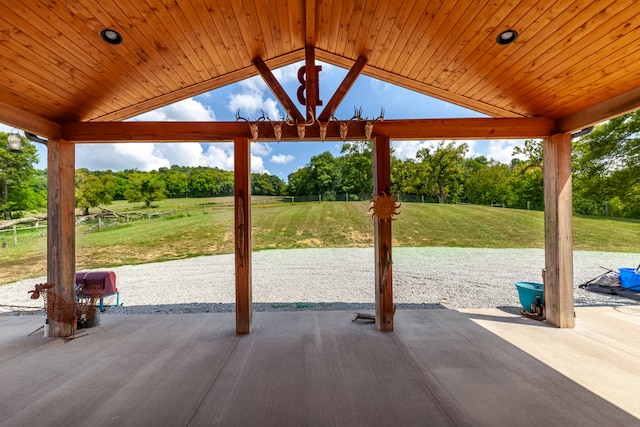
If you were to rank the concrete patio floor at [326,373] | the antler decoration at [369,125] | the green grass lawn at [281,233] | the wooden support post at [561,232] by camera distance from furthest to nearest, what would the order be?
1. the green grass lawn at [281,233]
2. the wooden support post at [561,232]
3. the antler decoration at [369,125]
4. the concrete patio floor at [326,373]

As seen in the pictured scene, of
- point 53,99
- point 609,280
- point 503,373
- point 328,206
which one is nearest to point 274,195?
point 328,206

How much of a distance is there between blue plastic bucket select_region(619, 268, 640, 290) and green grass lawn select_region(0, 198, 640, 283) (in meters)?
4.92

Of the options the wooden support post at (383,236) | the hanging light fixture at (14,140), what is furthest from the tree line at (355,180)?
the hanging light fixture at (14,140)

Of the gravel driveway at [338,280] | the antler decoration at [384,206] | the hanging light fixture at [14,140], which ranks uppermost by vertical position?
the hanging light fixture at [14,140]

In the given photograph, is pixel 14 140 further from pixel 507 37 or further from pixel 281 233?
pixel 281 233

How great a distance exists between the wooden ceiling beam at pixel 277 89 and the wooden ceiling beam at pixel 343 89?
28 cm

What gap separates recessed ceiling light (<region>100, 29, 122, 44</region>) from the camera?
1.98m

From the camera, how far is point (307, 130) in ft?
10.0


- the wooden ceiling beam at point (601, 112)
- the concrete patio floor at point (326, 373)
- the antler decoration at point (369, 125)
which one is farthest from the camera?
the antler decoration at point (369, 125)

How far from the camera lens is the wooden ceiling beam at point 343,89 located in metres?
2.78

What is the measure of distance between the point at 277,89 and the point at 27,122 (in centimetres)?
270

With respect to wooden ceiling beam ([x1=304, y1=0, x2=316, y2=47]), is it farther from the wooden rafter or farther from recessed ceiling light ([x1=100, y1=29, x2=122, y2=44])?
recessed ceiling light ([x1=100, y1=29, x2=122, y2=44])

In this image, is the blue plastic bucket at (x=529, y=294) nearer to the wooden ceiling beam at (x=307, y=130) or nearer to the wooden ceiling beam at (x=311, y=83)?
the wooden ceiling beam at (x=307, y=130)

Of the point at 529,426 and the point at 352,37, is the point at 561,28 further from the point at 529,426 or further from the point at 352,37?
the point at 529,426
